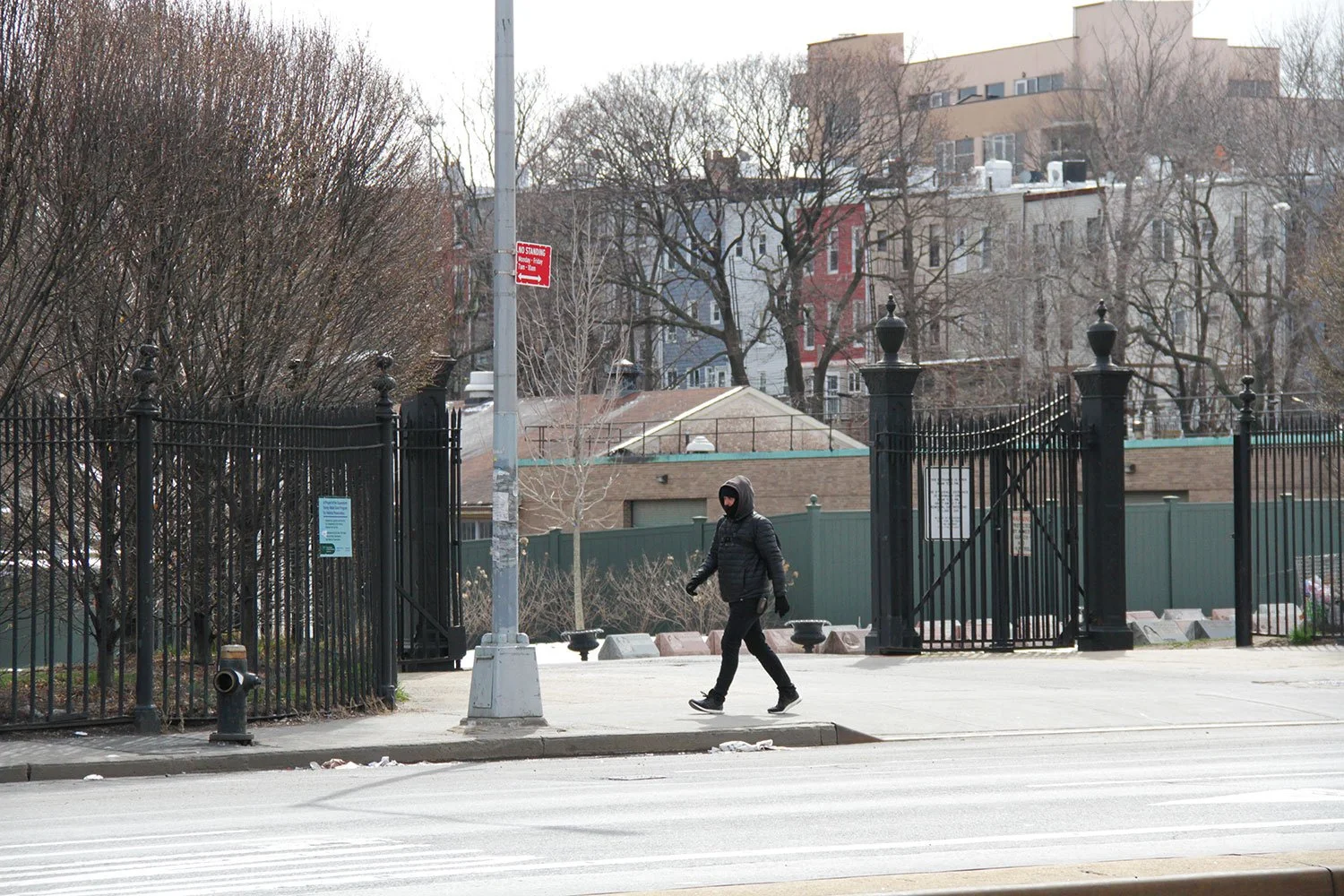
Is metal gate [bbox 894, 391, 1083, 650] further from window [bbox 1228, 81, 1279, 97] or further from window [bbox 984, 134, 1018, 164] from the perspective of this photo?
window [bbox 984, 134, 1018, 164]

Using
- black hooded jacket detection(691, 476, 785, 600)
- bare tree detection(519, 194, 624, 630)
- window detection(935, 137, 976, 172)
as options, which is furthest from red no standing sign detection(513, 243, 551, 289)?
window detection(935, 137, 976, 172)

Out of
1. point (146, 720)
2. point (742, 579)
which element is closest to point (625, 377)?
point (742, 579)

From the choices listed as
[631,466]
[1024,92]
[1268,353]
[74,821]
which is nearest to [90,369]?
[74,821]

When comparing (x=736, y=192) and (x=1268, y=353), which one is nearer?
(x=1268, y=353)

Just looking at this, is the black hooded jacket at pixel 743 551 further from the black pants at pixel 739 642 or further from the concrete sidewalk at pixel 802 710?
the concrete sidewalk at pixel 802 710

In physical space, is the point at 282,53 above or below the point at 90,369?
above

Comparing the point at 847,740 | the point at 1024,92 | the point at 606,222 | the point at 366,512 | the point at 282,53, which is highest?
the point at 1024,92

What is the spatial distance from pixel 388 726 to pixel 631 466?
33.0m

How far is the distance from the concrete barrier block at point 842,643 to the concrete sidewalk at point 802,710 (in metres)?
3.19

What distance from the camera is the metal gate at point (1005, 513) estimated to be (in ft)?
61.1

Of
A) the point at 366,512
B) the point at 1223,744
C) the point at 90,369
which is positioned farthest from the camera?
the point at 90,369

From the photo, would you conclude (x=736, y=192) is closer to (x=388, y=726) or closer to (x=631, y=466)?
(x=631, y=466)

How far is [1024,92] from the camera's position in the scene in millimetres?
95812

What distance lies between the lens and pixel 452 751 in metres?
12.2
